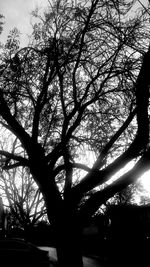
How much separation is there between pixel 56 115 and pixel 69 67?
2624 mm

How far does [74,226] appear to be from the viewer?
597 centimetres

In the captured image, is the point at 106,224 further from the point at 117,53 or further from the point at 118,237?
the point at 117,53

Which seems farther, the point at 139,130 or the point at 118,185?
the point at 118,185

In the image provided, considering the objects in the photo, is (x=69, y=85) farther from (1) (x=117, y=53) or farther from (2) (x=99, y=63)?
(1) (x=117, y=53)

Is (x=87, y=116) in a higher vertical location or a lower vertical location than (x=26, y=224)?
higher

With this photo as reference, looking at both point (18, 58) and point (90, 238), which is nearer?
point (18, 58)

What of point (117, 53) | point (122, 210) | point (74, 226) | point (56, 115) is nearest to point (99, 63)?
Result: point (117, 53)

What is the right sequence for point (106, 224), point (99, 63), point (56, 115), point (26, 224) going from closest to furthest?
point (99, 63)
point (56, 115)
point (106, 224)
point (26, 224)

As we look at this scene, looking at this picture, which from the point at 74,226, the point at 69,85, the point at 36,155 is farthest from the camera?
the point at 69,85

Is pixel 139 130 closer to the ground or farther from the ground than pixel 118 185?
farther from the ground

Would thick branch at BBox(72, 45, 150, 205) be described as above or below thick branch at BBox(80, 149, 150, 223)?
above

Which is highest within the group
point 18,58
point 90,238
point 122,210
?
point 18,58

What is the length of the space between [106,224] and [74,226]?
19726 mm

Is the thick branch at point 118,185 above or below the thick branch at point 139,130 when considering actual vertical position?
below
